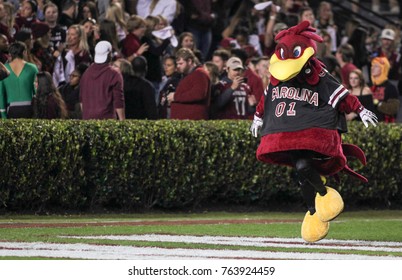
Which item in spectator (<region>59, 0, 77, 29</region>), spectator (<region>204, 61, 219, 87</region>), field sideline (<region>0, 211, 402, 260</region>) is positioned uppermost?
spectator (<region>59, 0, 77, 29</region>)

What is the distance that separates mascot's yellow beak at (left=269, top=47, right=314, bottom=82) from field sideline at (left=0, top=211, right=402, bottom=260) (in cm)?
162

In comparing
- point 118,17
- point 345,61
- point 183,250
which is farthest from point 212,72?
point 183,250

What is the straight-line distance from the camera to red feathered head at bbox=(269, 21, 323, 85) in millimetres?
12039

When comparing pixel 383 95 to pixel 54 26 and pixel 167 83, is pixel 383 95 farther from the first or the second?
pixel 54 26

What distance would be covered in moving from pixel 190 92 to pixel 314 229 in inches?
209

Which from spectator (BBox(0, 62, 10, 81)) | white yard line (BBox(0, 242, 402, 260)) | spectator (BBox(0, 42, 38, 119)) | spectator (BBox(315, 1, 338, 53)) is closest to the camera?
white yard line (BBox(0, 242, 402, 260))

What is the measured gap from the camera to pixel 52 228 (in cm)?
1359

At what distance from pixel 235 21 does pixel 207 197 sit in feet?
20.8

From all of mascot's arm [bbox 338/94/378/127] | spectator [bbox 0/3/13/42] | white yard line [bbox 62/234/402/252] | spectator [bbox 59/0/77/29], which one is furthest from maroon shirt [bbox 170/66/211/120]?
mascot's arm [bbox 338/94/378/127]

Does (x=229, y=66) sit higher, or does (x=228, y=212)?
(x=229, y=66)

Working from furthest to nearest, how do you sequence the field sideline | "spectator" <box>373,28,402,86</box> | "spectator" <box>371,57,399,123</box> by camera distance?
"spectator" <box>373,28,402,86</box> → "spectator" <box>371,57,399,123</box> → the field sideline

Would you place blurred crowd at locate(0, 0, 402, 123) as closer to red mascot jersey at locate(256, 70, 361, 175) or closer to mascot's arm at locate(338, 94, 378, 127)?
red mascot jersey at locate(256, 70, 361, 175)

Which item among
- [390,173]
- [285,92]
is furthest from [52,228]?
[390,173]
